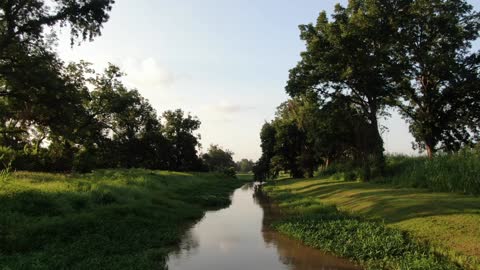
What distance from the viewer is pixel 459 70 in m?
36.0

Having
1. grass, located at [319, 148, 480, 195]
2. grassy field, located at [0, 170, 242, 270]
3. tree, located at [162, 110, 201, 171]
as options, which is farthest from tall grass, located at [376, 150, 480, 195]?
tree, located at [162, 110, 201, 171]

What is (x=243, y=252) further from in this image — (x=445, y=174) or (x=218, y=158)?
(x=218, y=158)

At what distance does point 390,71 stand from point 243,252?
77.4ft

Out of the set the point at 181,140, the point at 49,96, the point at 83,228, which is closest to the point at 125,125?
the point at 181,140

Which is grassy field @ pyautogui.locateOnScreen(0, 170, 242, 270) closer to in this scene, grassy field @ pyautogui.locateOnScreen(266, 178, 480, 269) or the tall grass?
grassy field @ pyautogui.locateOnScreen(266, 178, 480, 269)

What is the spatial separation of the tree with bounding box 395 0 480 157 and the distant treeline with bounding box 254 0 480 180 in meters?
0.08

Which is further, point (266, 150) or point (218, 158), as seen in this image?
point (218, 158)

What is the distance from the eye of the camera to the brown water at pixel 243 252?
12.6 metres

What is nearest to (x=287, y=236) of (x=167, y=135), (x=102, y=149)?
(x=102, y=149)

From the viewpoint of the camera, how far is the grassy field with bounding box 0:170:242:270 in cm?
1132

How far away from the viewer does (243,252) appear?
1459 centimetres

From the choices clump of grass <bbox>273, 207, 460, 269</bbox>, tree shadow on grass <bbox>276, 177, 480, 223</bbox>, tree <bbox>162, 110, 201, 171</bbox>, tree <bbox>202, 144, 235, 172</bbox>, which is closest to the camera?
clump of grass <bbox>273, 207, 460, 269</bbox>

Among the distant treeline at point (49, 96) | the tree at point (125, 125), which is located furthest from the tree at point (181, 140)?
the distant treeline at point (49, 96)

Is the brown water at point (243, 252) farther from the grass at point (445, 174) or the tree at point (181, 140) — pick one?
the tree at point (181, 140)
